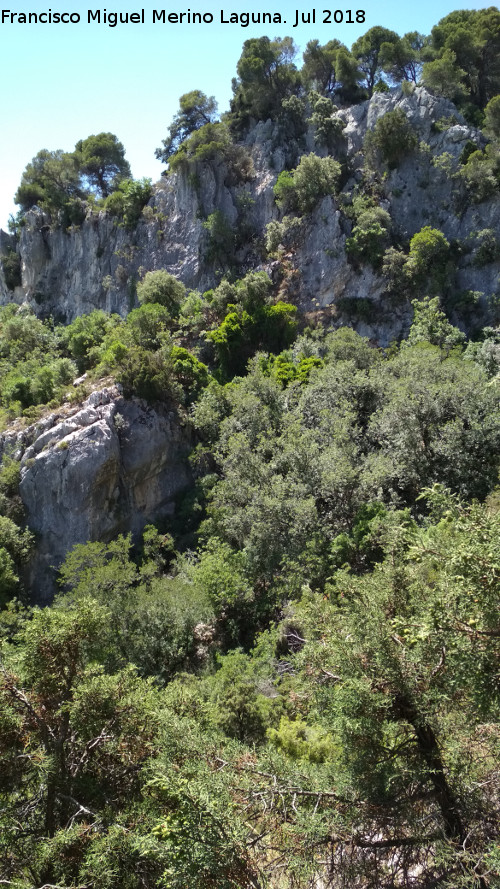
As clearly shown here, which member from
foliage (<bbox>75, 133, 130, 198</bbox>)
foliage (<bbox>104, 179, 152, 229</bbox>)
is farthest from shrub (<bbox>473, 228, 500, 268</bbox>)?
foliage (<bbox>75, 133, 130, 198</bbox>)

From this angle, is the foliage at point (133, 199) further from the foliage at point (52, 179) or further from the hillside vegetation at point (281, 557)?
the foliage at point (52, 179)

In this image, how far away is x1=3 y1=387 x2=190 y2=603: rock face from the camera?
23.0 m

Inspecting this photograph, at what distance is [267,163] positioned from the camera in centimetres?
3625

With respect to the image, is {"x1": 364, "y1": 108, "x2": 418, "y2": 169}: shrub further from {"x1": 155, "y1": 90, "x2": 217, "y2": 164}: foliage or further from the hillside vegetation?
{"x1": 155, "y1": 90, "x2": 217, "y2": 164}: foliage

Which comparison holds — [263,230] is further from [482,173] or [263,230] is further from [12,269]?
[12,269]

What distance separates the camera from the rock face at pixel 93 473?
23.0 meters

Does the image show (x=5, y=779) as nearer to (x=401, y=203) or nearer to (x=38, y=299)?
(x=401, y=203)

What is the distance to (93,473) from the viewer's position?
76.2 feet

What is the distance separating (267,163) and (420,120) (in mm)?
10205

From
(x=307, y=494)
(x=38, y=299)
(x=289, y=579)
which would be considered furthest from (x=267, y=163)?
(x=289, y=579)

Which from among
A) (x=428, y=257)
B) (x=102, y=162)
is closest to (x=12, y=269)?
(x=102, y=162)

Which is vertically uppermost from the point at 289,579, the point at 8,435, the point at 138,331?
the point at 138,331

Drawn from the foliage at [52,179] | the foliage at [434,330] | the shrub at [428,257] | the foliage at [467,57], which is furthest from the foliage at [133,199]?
the foliage at [434,330]

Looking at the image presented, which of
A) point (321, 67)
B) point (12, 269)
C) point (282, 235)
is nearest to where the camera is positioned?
point (282, 235)
